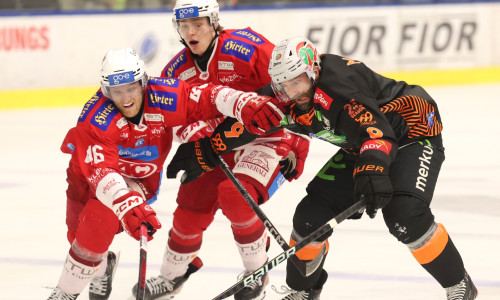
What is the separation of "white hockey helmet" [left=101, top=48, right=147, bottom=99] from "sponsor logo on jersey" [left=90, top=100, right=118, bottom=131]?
0.05m

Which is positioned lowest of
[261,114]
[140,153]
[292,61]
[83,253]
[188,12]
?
[83,253]

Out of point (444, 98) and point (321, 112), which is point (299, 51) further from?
point (444, 98)

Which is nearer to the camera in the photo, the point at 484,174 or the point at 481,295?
the point at 481,295

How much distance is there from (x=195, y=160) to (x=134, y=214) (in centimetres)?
64

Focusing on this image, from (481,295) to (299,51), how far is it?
4.38ft

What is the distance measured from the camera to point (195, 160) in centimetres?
405

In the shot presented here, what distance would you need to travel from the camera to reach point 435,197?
5777 millimetres

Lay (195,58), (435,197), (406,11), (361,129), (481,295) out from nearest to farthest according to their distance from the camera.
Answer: (361,129)
(481,295)
(195,58)
(435,197)
(406,11)

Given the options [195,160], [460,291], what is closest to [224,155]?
[195,160]

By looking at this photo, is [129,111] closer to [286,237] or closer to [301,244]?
[301,244]

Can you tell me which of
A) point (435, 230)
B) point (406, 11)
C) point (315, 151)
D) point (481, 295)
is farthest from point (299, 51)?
point (406, 11)

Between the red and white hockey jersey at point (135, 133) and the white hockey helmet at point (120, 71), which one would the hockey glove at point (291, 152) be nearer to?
the red and white hockey jersey at point (135, 133)

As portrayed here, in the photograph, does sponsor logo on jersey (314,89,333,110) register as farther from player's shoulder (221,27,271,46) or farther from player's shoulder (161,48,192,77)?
player's shoulder (161,48,192,77)

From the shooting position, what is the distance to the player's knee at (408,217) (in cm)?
335
